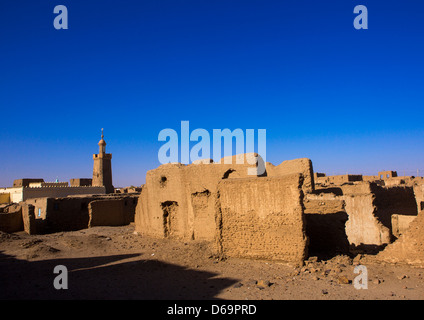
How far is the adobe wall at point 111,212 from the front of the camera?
60.5 feet

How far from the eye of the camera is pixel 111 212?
19.3m

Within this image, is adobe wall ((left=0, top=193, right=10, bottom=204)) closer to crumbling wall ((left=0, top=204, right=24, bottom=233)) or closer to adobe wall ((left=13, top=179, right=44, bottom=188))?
adobe wall ((left=13, top=179, right=44, bottom=188))

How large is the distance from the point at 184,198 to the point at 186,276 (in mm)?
5324

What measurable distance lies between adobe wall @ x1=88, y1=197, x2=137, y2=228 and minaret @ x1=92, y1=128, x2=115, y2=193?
21.2m

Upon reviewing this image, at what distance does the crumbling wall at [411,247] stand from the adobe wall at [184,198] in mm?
5327

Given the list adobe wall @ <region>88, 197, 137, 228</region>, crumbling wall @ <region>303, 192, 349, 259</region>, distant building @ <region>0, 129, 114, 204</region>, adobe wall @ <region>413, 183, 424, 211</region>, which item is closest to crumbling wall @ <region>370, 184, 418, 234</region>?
adobe wall @ <region>413, 183, 424, 211</region>

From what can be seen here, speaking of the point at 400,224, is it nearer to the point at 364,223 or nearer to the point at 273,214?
the point at 364,223

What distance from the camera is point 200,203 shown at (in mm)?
13297

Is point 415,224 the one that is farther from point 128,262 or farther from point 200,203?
point 128,262

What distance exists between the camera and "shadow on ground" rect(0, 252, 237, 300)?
23.9ft

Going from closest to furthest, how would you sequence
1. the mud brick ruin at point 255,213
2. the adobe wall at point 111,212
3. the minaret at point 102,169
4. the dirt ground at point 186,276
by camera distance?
the dirt ground at point 186,276
the mud brick ruin at point 255,213
the adobe wall at point 111,212
the minaret at point 102,169

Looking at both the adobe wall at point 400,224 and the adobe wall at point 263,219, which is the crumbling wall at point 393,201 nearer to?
the adobe wall at point 400,224

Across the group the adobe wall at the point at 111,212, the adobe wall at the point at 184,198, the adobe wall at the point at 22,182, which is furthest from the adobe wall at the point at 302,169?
the adobe wall at the point at 22,182
